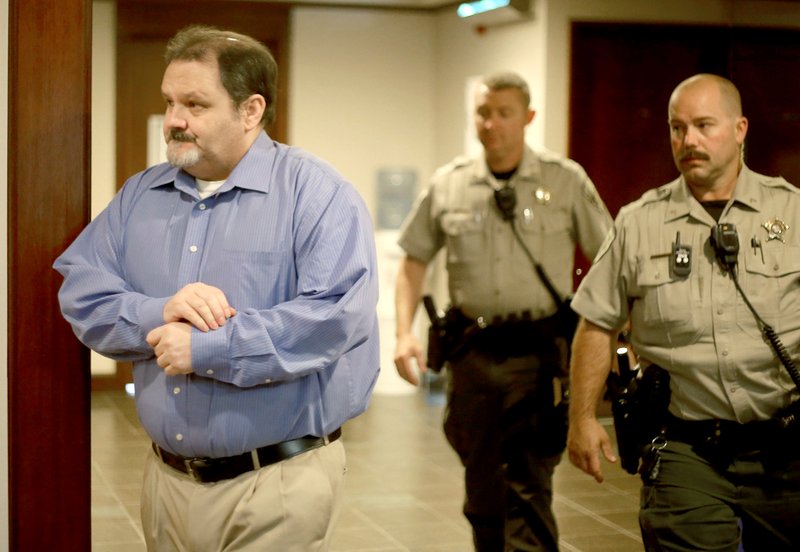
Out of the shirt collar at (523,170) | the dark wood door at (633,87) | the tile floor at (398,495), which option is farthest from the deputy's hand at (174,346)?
the dark wood door at (633,87)

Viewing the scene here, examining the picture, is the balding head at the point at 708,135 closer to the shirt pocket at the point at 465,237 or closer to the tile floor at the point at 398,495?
the shirt pocket at the point at 465,237

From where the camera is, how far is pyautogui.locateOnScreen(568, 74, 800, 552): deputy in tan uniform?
2.87m

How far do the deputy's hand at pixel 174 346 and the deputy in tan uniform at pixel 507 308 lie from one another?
5.69 ft

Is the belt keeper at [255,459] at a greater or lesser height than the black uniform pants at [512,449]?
greater

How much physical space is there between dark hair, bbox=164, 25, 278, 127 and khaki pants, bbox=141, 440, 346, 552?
2.47ft

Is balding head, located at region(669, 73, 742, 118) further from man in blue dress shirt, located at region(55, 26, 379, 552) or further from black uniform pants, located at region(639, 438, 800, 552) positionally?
man in blue dress shirt, located at region(55, 26, 379, 552)

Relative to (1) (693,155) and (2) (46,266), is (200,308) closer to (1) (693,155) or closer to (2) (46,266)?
(2) (46,266)

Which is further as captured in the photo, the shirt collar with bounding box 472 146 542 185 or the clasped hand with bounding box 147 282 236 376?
the shirt collar with bounding box 472 146 542 185

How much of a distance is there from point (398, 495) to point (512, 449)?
1579mm

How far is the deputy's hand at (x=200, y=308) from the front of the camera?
2.23 meters

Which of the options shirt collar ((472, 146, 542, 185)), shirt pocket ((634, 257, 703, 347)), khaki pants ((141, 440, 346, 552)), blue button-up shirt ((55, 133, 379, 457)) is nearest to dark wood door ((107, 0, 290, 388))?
shirt collar ((472, 146, 542, 185))

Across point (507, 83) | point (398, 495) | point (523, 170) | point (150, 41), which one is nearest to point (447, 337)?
point (523, 170)

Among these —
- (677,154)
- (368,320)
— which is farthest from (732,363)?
(368,320)

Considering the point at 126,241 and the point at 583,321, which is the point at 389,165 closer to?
the point at 583,321
